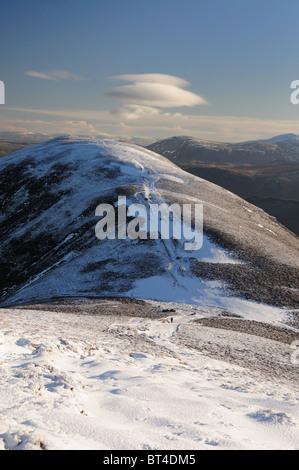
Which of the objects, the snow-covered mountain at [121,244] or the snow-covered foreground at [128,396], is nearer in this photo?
the snow-covered foreground at [128,396]

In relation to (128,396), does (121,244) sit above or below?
below

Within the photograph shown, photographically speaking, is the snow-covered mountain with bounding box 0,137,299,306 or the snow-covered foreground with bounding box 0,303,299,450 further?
the snow-covered mountain with bounding box 0,137,299,306

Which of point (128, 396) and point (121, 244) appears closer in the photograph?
Answer: point (128, 396)
